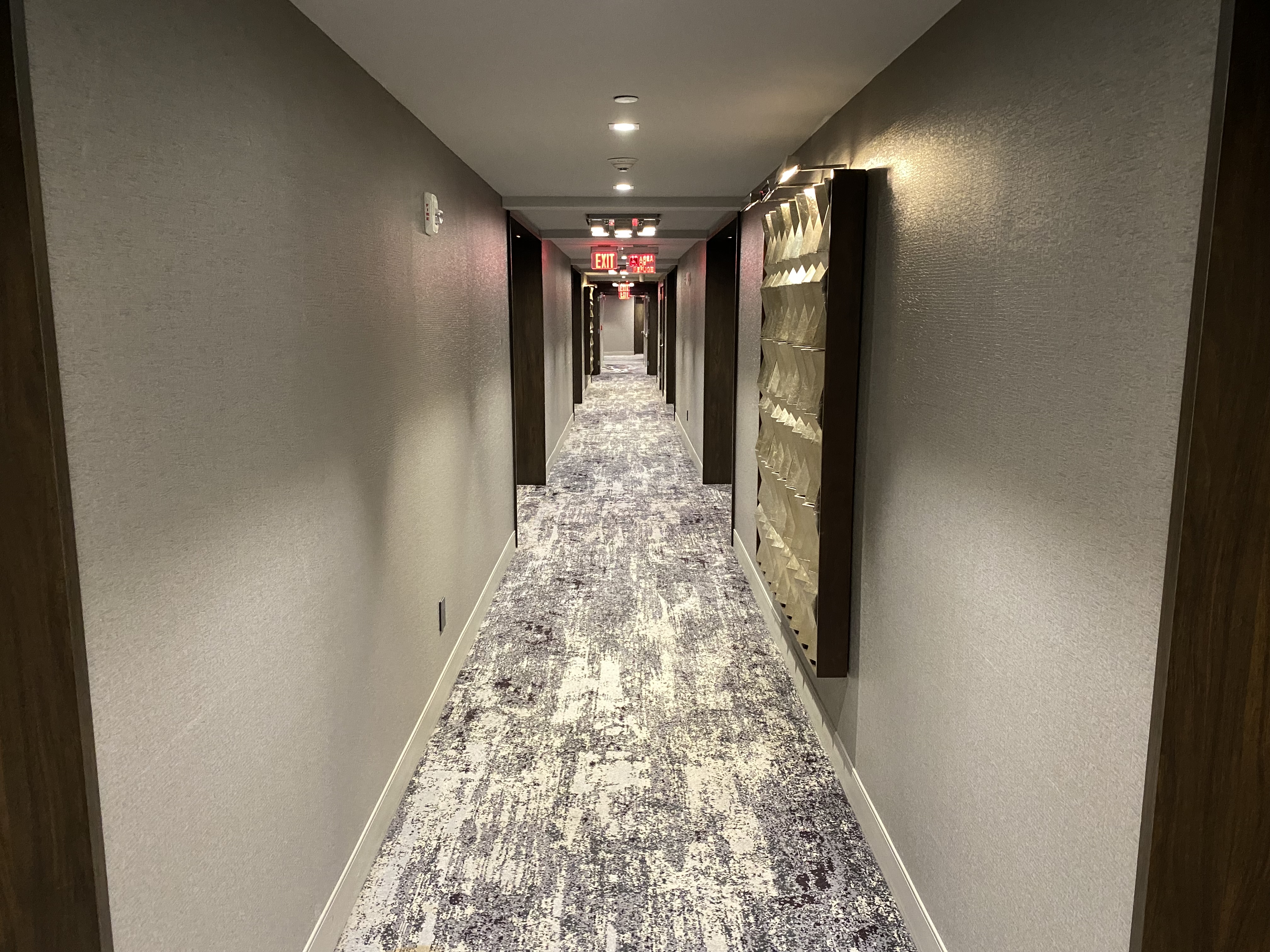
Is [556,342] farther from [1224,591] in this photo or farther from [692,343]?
[1224,591]

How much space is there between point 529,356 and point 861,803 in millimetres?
5404

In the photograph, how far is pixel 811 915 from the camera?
236 centimetres

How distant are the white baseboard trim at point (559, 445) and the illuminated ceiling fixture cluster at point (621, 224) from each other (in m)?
2.92

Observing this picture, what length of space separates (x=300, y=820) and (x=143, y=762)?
743 millimetres

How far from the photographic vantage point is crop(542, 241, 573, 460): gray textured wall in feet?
26.3

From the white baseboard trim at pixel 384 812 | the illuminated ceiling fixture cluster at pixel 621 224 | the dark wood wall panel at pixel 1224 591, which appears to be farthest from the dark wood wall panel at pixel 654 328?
the dark wood wall panel at pixel 1224 591

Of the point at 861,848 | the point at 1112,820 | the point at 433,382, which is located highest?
the point at 433,382

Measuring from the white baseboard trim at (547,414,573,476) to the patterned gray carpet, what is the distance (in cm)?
347

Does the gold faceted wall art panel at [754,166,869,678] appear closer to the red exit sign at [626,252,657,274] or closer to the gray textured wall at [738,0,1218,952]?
the gray textured wall at [738,0,1218,952]

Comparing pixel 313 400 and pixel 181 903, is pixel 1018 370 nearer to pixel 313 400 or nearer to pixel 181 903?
pixel 313 400

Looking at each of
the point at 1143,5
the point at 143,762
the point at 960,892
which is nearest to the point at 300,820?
the point at 143,762

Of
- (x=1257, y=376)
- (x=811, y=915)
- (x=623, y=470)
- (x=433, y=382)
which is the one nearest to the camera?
(x=1257, y=376)

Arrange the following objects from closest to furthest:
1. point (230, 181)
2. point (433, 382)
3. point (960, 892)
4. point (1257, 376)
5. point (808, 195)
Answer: point (1257, 376)
point (230, 181)
point (960, 892)
point (808, 195)
point (433, 382)

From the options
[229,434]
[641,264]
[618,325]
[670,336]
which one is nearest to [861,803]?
[229,434]
